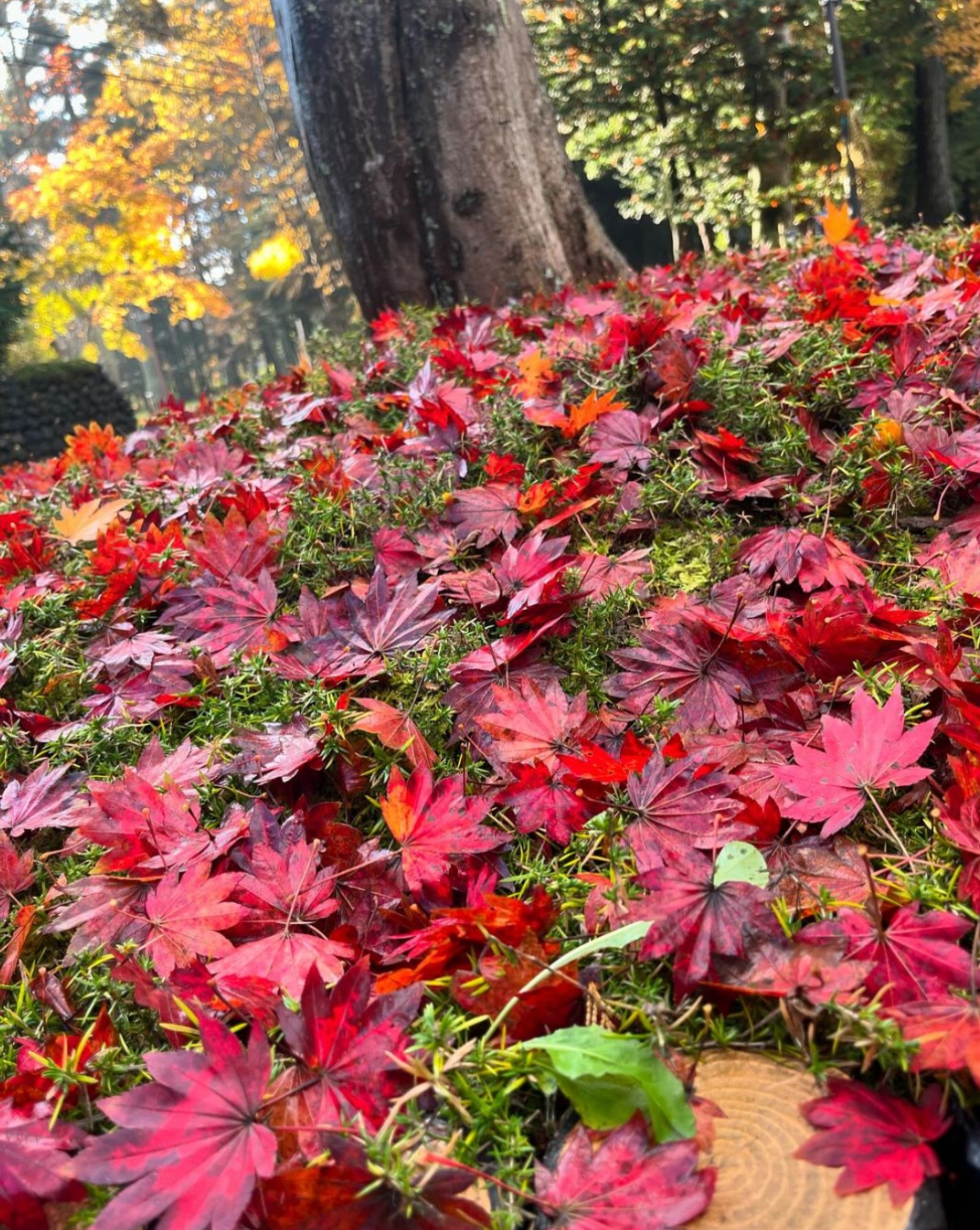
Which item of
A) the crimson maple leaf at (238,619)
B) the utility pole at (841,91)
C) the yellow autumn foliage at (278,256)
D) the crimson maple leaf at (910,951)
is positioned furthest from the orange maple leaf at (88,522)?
the yellow autumn foliage at (278,256)

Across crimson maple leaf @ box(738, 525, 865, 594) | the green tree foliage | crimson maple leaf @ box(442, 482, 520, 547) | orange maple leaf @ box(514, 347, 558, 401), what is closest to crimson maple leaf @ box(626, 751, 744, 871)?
crimson maple leaf @ box(738, 525, 865, 594)

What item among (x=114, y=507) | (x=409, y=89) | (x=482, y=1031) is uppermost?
(x=409, y=89)

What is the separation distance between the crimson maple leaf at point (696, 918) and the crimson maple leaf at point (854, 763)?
0.48ft

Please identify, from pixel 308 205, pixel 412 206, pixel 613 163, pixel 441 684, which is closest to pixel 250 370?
pixel 308 205

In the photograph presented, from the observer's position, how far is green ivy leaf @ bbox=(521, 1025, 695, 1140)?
0.70 m

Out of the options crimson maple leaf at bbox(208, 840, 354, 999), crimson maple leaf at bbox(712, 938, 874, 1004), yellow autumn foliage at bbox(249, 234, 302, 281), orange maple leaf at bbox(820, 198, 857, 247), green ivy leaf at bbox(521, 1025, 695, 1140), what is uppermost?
yellow autumn foliage at bbox(249, 234, 302, 281)

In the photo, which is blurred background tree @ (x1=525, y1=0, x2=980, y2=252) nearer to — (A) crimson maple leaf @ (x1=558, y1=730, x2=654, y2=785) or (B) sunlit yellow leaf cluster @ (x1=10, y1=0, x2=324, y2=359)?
(A) crimson maple leaf @ (x1=558, y1=730, x2=654, y2=785)

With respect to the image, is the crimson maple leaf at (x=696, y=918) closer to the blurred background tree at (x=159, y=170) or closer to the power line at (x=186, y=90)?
the blurred background tree at (x=159, y=170)

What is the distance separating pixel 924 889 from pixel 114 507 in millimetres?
1979

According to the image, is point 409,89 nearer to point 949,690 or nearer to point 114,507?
point 114,507

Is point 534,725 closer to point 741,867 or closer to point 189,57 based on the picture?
point 741,867

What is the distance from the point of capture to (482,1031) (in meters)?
0.84

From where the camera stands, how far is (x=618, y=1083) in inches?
28.2

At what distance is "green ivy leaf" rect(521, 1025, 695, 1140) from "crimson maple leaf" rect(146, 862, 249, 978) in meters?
0.41
